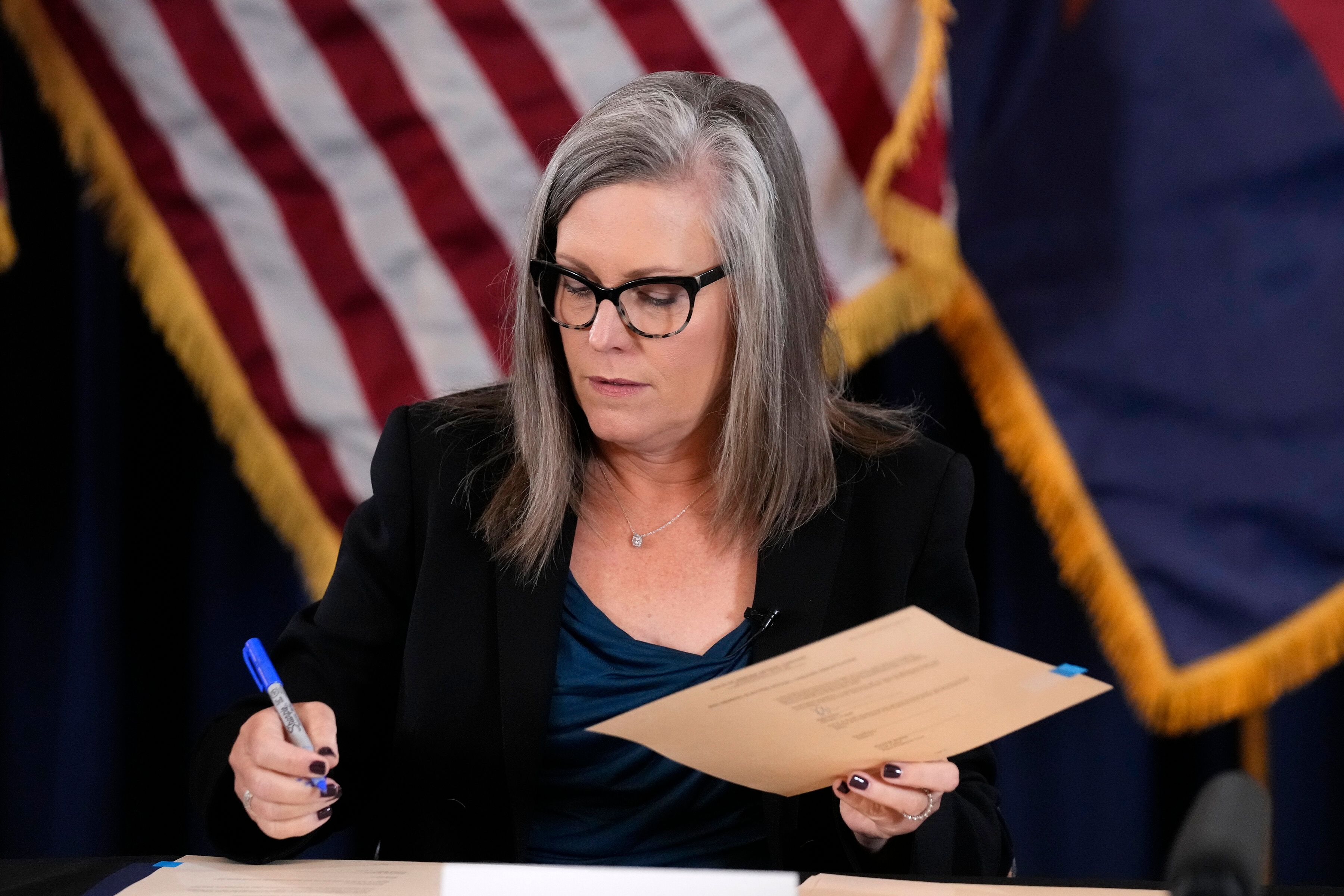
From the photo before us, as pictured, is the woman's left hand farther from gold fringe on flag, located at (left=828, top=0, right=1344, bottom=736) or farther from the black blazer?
gold fringe on flag, located at (left=828, top=0, right=1344, bottom=736)

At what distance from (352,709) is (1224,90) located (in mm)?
1469

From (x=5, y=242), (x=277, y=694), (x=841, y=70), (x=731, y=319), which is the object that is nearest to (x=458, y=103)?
(x=841, y=70)

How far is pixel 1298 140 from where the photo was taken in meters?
1.90

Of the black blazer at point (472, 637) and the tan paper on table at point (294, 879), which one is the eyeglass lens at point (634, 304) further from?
the tan paper on table at point (294, 879)

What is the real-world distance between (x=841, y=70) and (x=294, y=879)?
1438 mm

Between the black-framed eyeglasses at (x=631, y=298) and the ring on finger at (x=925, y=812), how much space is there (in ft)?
1.63

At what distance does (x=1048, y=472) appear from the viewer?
204 centimetres

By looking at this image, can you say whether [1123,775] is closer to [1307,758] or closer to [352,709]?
[1307,758]

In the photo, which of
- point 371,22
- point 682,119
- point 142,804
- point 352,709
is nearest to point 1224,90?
point 682,119

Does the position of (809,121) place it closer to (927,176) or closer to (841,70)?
(841,70)

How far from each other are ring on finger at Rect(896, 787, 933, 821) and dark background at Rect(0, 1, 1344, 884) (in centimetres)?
112

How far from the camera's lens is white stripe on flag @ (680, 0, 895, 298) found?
6.62ft

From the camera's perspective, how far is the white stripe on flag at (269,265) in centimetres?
212

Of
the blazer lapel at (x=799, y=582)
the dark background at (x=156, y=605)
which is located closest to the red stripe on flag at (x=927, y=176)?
the dark background at (x=156, y=605)
